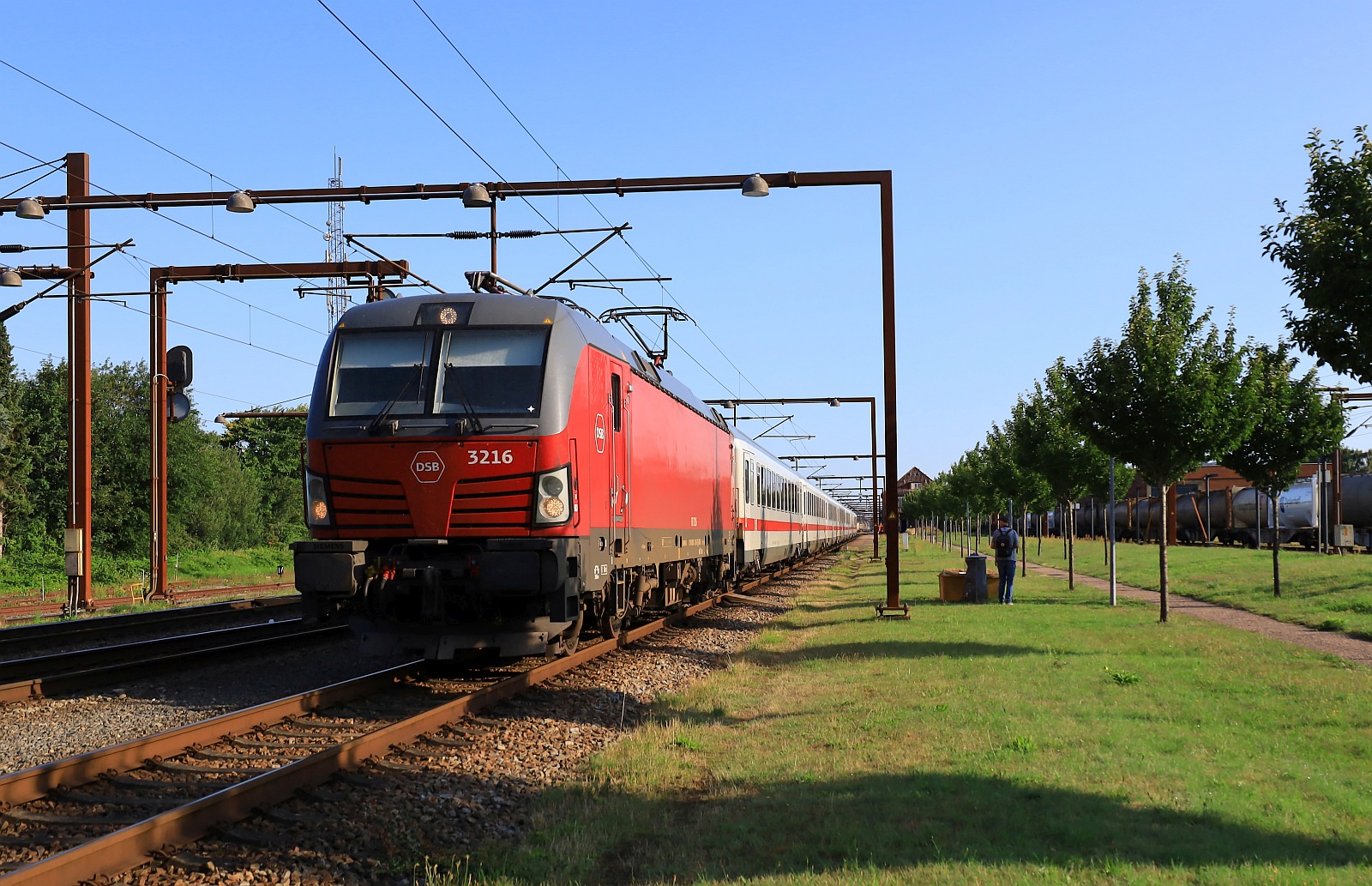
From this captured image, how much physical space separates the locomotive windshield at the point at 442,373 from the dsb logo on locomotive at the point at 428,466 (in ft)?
1.46

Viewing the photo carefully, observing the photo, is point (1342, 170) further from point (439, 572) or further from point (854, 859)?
point (439, 572)

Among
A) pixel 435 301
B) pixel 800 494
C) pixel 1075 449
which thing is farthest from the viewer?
pixel 800 494

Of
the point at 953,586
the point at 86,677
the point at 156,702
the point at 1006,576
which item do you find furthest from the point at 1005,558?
the point at 86,677

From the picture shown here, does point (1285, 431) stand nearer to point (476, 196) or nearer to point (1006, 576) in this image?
point (1006, 576)

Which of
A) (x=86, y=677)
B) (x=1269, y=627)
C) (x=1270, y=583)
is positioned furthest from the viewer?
(x=1270, y=583)

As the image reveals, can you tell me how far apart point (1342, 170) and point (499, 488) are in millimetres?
8118

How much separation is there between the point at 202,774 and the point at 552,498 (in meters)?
3.97

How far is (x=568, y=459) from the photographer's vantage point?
10.6m

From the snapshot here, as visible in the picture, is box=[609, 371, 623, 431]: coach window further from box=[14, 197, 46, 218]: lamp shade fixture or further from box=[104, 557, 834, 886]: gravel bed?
box=[14, 197, 46, 218]: lamp shade fixture

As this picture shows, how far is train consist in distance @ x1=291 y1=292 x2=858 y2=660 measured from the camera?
1042 cm

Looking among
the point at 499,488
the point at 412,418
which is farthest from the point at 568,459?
the point at 412,418

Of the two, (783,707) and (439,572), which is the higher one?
(439,572)

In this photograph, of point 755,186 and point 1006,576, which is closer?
Result: point 755,186

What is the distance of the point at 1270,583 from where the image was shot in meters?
26.4
